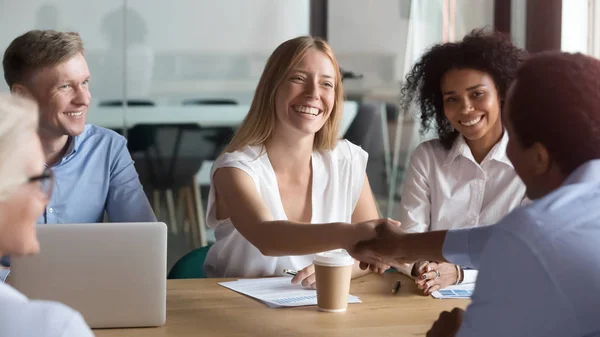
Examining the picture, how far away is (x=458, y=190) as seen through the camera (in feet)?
9.41

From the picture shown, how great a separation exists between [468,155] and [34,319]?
2168mm

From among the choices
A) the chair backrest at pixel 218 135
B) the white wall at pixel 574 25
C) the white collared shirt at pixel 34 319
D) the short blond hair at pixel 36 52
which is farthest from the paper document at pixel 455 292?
the white wall at pixel 574 25

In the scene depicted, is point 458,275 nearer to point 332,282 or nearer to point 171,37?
point 332,282

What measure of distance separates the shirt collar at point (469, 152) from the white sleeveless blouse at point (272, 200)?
1.14 ft

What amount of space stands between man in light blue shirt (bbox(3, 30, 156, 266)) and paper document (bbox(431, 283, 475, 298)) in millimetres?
1077

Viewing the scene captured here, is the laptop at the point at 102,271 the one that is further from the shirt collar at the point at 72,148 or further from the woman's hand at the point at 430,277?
the shirt collar at the point at 72,148

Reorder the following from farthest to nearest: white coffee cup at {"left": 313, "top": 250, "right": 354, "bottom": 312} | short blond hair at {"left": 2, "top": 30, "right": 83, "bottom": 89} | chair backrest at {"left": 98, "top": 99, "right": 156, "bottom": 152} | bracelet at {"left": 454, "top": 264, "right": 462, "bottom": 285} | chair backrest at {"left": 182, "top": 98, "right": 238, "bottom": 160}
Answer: chair backrest at {"left": 182, "top": 98, "right": 238, "bottom": 160} → chair backrest at {"left": 98, "top": 99, "right": 156, "bottom": 152} → short blond hair at {"left": 2, "top": 30, "right": 83, "bottom": 89} → bracelet at {"left": 454, "top": 264, "right": 462, "bottom": 285} → white coffee cup at {"left": 313, "top": 250, "right": 354, "bottom": 312}

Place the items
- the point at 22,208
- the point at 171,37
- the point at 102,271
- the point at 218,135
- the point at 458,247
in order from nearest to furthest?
the point at 22,208 → the point at 458,247 → the point at 102,271 → the point at 171,37 → the point at 218,135

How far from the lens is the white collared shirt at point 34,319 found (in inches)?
36.0

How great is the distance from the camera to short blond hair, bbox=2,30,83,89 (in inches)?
103

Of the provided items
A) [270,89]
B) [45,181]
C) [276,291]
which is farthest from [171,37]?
[45,181]

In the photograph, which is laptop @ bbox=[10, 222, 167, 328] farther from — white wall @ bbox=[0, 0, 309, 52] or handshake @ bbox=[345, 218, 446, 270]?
white wall @ bbox=[0, 0, 309, 52]

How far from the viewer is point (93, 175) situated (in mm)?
2730

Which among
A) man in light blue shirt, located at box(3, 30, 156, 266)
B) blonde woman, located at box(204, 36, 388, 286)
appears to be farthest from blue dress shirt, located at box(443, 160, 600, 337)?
man in light blue shirt, located at box(3, 30, 156, 266)
